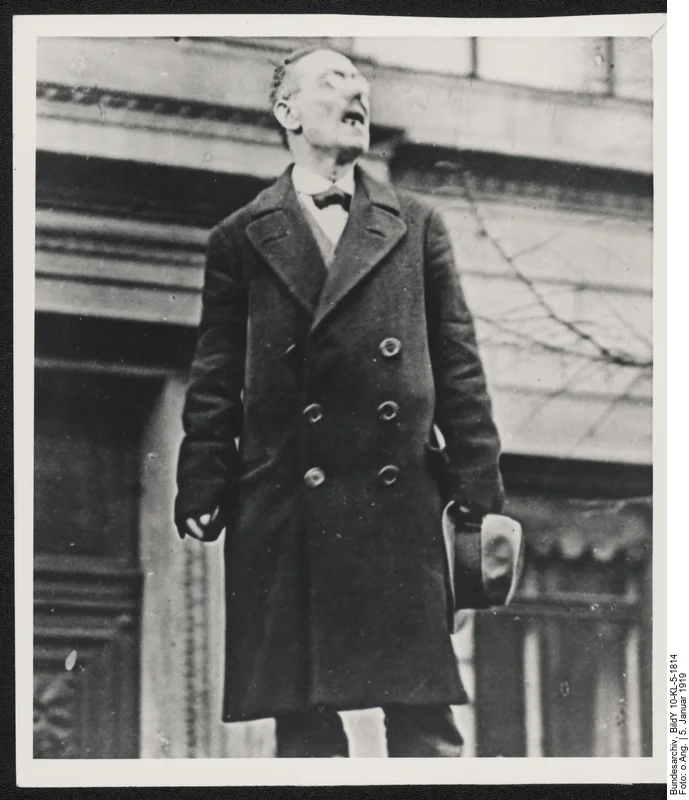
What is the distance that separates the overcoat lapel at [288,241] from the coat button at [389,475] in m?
0.30

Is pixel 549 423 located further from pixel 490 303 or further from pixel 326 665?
pixel 326 665

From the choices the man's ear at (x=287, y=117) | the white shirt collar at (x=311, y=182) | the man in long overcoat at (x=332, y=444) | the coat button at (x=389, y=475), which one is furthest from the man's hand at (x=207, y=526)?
the man's ear at (x=287, y=117)

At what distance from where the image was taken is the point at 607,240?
2205mm

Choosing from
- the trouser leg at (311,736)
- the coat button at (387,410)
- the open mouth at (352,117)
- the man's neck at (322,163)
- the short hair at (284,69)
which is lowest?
the trouser leg at (311,736)

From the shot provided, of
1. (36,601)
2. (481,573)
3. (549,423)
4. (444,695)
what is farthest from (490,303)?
(36,601)

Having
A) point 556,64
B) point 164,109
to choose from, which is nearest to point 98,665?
point 164,109

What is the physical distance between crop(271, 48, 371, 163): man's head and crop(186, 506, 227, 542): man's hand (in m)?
0.66

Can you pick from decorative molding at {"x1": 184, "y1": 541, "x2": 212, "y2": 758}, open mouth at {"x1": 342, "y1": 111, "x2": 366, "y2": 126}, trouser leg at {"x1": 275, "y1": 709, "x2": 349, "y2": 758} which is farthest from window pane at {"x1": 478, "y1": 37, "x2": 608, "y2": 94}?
trouser leg at {"x1": 275, "y1": 709, "x2": 349, "y2": 758}

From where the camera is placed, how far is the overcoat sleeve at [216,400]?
6.95ft

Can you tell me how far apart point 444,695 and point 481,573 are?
22 centimetres

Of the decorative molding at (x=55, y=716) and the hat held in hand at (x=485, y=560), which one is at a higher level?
the hat held in hand at (x=485, y=560)

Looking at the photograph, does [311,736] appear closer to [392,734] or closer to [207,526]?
[392,734]

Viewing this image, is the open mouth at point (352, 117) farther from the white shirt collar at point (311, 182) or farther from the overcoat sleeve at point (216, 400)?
the overcoat sleeve at point (216, 400)

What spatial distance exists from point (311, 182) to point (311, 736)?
972mm
